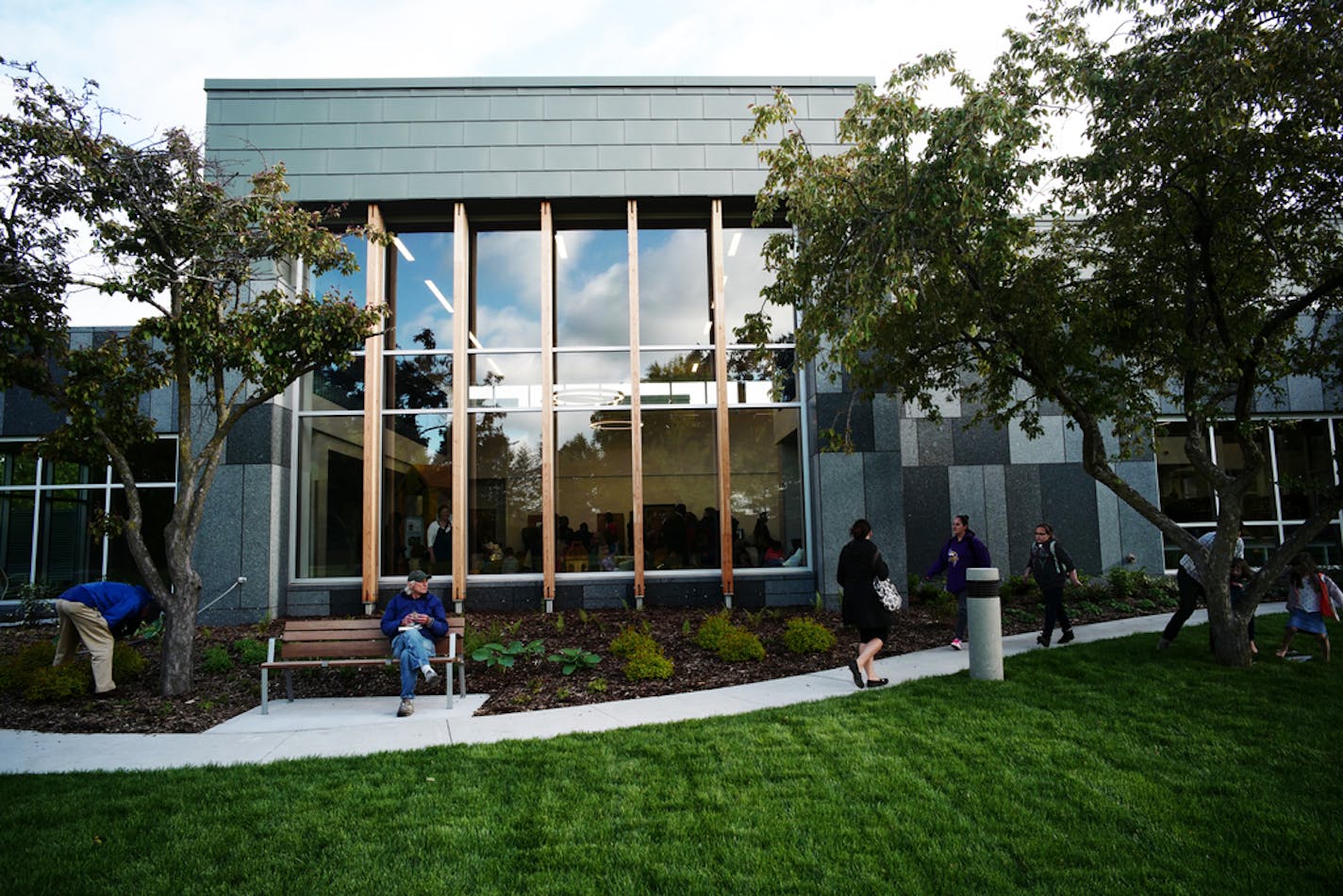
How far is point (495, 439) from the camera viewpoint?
1284 cm

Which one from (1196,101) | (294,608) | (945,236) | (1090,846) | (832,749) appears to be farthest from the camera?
(294,608)

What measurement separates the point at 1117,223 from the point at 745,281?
237 inches

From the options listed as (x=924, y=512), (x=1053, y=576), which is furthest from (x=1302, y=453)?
(x=1053, y=576)

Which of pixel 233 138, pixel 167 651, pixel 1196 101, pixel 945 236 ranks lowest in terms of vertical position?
pixel 167 651

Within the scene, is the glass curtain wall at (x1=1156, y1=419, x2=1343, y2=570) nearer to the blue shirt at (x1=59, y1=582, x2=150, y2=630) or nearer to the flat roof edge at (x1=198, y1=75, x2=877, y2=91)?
the flat roof edge at (x1=198, y1=75, x2=877, y2=91)

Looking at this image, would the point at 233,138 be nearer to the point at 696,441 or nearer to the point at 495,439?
the point at 495,439

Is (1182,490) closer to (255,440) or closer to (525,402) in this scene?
(525,402)

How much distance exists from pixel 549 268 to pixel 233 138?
5257mm

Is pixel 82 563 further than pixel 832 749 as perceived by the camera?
Yes

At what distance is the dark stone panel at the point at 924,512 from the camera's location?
1436 centimetres

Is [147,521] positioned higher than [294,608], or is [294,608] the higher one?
[147,521]

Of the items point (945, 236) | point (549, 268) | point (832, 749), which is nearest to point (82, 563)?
point (549, 268)

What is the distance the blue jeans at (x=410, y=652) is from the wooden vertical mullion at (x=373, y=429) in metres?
4.57

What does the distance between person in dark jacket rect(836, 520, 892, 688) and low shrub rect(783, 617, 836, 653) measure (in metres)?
1.24
